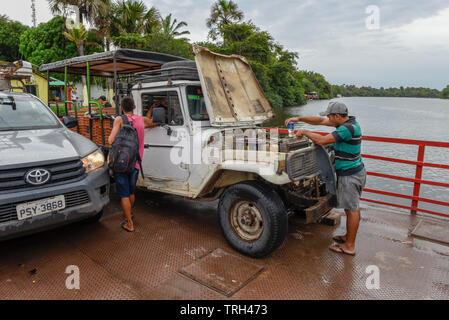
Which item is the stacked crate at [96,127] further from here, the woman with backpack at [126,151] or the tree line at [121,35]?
the tree line at [121,35]

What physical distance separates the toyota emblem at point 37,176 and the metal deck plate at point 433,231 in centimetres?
455

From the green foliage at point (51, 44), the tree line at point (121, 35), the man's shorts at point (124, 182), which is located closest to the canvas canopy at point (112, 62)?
the man's shorts at point (124, 182)

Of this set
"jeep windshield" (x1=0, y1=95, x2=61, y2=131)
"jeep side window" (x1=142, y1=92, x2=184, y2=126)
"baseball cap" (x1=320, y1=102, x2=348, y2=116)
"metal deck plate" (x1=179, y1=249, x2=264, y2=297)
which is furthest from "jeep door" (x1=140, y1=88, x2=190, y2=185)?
"baseball cap" (x1=320, y1=102, x2=348, y2=116)

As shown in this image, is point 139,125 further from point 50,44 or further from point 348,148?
point 50,44

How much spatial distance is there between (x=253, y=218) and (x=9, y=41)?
48.4m

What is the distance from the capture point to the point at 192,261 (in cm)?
327

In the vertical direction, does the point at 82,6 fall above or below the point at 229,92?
above

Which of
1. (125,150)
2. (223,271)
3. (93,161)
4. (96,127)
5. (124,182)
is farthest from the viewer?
(96,127)

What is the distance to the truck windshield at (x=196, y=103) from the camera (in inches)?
157

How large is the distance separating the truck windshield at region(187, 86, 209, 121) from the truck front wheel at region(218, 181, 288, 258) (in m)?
1.18

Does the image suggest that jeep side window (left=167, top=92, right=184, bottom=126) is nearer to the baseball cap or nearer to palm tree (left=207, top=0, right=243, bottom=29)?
the baseball cap

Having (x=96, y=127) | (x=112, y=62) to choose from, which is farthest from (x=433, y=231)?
(x=112, y=62)

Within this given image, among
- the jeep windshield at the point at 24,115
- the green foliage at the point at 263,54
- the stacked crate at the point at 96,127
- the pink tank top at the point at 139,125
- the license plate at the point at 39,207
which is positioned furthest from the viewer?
the green foliage at the point at 263,54

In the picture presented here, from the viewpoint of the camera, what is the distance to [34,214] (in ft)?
9.59
